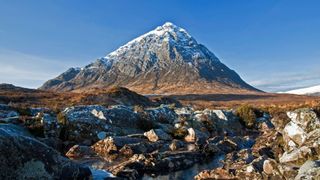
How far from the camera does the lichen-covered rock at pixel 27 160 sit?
1273 cm

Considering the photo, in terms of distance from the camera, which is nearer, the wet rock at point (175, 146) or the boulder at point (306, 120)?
the boulder at point (306, 120)

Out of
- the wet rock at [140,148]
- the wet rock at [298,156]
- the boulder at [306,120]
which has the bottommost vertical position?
the wet rock at [140,148]

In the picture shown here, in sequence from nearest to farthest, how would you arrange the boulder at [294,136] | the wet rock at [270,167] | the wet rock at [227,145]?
1. the wet rock at [270,167]
2. the boulder at [294,136]
3. the wet rock at [227,145]

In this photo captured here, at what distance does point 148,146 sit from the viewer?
35688 mm

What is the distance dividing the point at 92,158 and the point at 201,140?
13140 mm

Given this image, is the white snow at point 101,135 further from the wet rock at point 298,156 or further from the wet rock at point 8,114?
the wet rock at point 298,156

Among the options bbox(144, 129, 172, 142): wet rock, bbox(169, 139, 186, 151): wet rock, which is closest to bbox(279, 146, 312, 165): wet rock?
bbox(169, 139, 186, 151): wet rock

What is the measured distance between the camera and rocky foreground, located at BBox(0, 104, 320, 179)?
13.9 meters

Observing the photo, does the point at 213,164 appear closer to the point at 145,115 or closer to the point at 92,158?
the point at 92,158

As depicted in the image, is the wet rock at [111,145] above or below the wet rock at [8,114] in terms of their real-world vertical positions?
below

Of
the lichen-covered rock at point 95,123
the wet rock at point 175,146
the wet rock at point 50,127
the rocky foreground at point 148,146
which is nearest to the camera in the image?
the rocky foreground at point 148,146

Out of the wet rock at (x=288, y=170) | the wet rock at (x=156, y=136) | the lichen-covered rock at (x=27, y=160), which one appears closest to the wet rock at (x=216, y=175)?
the wet rock at (x=288, y=170)

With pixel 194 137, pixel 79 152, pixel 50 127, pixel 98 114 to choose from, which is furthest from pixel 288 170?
pixel 98 114

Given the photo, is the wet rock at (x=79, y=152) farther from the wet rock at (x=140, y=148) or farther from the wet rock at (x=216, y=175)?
the wet rock at (x=216, y=175)
